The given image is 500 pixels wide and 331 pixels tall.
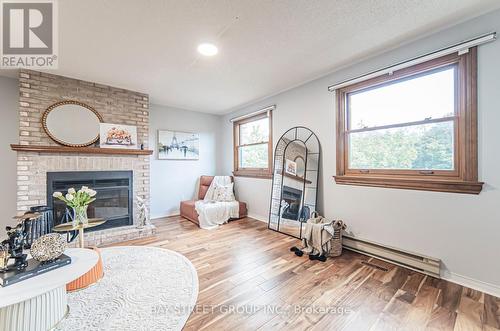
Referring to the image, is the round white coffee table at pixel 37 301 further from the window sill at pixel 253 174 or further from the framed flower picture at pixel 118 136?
the window sill at pixel 253 174

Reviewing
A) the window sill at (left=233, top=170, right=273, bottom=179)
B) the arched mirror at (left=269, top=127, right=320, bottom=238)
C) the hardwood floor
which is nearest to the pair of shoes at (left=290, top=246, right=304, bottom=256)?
the hardwood floor

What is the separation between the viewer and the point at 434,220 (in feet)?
6.89

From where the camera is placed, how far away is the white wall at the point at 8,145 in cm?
303

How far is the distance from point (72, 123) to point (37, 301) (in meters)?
2.72

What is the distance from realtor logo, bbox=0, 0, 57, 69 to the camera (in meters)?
1.71

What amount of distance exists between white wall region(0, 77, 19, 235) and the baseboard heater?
16.2 feet

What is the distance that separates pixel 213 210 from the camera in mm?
3924

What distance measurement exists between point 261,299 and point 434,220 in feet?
6.35

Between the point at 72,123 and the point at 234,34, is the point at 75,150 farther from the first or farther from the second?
the point at 234,34

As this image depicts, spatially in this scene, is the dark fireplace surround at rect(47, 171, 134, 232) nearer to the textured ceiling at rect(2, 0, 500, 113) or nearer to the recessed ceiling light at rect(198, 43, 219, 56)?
the textured ceiling at rect(2, 0, 500, 113)

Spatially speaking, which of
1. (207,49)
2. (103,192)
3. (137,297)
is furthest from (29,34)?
(137,297)

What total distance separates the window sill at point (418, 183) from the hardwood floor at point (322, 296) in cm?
91

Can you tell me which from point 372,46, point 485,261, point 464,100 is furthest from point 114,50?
point 485,261

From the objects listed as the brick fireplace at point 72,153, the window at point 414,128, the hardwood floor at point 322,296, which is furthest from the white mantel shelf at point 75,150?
the window at point 414,128
